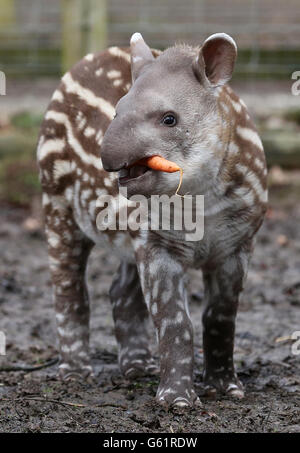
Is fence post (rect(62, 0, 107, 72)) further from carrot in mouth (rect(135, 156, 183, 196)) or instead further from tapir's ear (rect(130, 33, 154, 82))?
carrot in mouth (rect(135, 156, 183, 196))

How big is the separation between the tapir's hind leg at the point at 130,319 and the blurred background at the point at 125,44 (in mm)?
3919

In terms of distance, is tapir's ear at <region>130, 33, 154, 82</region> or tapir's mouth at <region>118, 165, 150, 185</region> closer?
tapir's mouth at <region>118, 165, 150, 185</region>

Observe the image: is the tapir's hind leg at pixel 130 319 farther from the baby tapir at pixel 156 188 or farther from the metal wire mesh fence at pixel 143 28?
the metal wire mesh fence at pixel 143 28

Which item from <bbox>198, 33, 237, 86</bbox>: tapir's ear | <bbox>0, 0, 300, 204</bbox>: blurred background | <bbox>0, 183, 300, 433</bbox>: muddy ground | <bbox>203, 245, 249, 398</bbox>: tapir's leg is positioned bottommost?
<bbox>0, 183, 300, 433</bbox>: muddy ground

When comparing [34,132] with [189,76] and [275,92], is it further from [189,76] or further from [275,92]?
[189,76]

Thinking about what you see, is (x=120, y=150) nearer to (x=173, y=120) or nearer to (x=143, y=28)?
(x=173, y=120)

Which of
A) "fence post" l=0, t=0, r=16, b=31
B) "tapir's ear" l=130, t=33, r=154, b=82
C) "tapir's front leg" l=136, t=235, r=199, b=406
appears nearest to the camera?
"tapir's ear" l=130, t=33, r=154, b=82

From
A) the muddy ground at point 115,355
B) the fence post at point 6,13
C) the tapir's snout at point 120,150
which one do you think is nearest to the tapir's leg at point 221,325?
the muddy ground at point 115,355

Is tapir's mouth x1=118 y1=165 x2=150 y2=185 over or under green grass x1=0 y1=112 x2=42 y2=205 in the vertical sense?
over

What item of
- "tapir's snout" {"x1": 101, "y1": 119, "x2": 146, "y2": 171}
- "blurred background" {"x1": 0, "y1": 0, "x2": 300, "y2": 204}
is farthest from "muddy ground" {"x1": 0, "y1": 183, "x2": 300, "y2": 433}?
"tapir's snout" {"x1": 101, "y1": 119, "x2": 146, "y2": 171}

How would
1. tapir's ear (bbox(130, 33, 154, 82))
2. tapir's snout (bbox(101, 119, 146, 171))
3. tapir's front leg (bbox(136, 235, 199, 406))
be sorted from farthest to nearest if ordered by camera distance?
1. tapir's front leg (bbox(136, 235, 199, 406))
2. tapir's ear (bbox(130, 33, 154, 82))
3. tapir's snout (bbox(101, 119, 146, 171))

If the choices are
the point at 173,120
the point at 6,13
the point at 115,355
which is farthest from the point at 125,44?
the point at 173,120

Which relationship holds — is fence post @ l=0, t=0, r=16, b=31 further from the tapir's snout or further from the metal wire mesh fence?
the tapir's snout

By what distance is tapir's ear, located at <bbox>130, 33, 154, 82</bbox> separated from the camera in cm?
434
